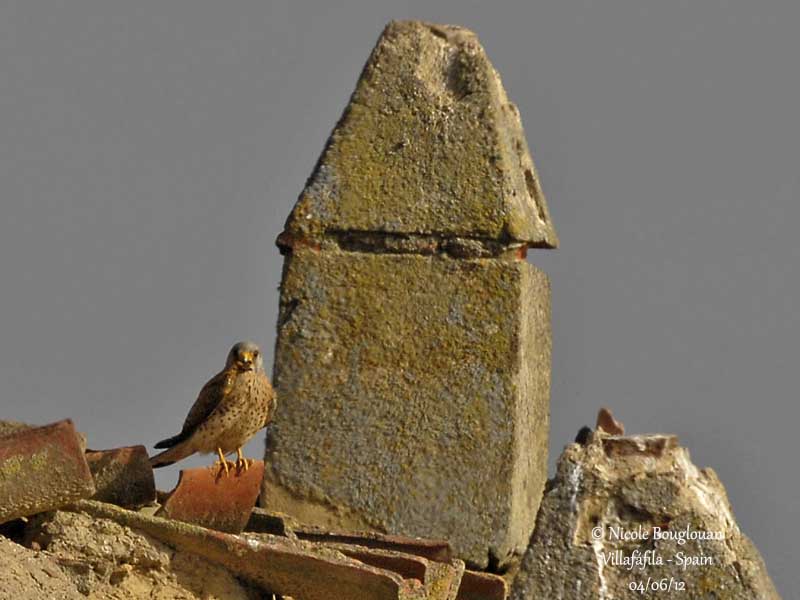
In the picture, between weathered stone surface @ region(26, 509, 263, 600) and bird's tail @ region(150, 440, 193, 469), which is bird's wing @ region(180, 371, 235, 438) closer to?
bird's tail @ region(150, 440, 193, 469)

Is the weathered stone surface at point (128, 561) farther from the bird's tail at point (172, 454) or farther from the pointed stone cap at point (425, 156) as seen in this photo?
the pointed stone cap at point (425, 156)

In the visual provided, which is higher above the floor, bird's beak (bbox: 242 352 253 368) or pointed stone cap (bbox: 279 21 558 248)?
pointed stone cap (bbox: 279 21 558 248)

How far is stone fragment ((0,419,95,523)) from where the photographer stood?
669cm

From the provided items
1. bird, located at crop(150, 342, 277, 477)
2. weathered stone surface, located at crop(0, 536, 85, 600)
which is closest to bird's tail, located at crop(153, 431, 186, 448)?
bird, located at crop(150, 342, 277, 477)

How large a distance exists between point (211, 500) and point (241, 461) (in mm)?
630

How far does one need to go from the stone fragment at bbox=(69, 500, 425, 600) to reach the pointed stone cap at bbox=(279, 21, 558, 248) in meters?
1.87

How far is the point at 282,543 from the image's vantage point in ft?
23.7

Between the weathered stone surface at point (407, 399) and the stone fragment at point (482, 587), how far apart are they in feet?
1.18

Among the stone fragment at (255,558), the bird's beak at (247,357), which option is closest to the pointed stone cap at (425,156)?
the bird's beak at (247,357)

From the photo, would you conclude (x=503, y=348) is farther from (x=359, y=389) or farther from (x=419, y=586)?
(x=419, y=586)

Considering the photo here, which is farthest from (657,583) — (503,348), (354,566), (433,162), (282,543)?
(433,162)

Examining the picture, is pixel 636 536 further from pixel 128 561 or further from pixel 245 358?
pixel 245 358

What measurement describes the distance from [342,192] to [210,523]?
1.77 metres

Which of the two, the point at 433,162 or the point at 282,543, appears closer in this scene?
the point at 282,543
